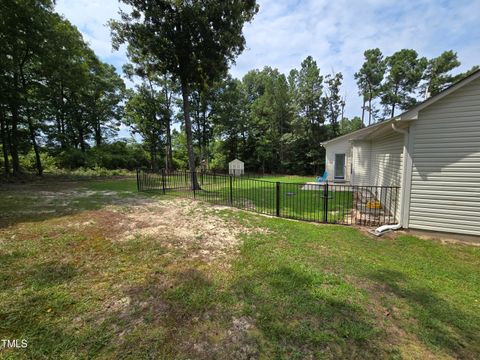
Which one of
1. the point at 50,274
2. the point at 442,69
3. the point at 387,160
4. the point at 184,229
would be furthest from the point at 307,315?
the point at 442,69

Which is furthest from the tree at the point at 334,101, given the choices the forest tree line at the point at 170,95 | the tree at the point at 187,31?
the tree at the point at 187,31

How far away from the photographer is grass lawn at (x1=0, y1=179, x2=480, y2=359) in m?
1.85

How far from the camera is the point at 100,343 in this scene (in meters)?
1.85

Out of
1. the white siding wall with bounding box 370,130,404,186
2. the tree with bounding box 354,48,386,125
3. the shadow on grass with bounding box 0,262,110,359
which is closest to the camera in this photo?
the shadow on grass with bounding box 0,262,110,359

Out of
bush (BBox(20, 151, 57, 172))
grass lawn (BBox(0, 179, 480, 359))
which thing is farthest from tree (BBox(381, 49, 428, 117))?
bush (BBox(20, 151, 57, 172))

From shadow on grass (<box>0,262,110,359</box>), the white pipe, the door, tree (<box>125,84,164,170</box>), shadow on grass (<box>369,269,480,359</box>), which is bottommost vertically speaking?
shadow on grass (<box>369,269,480,359</box>)

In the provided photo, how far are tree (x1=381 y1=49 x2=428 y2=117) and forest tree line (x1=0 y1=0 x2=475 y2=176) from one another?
113 millimetres

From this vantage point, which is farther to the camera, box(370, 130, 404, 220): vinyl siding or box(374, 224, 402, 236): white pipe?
box(370, 130, 404, 220): vinyl siding

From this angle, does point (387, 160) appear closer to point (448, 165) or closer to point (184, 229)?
point (448, 165)

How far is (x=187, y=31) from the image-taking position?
945cm

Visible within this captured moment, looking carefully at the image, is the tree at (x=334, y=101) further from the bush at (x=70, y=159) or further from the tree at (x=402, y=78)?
the bush at (x=70, y=159)

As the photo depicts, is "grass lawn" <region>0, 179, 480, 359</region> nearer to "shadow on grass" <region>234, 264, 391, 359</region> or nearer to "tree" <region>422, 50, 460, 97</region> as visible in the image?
"shadow on grass" <region>234, 264, 391, 359</region>

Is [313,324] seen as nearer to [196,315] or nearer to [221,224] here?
[196,315]

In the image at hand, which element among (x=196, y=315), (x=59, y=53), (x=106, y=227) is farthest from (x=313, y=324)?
(x=59, y=53)
